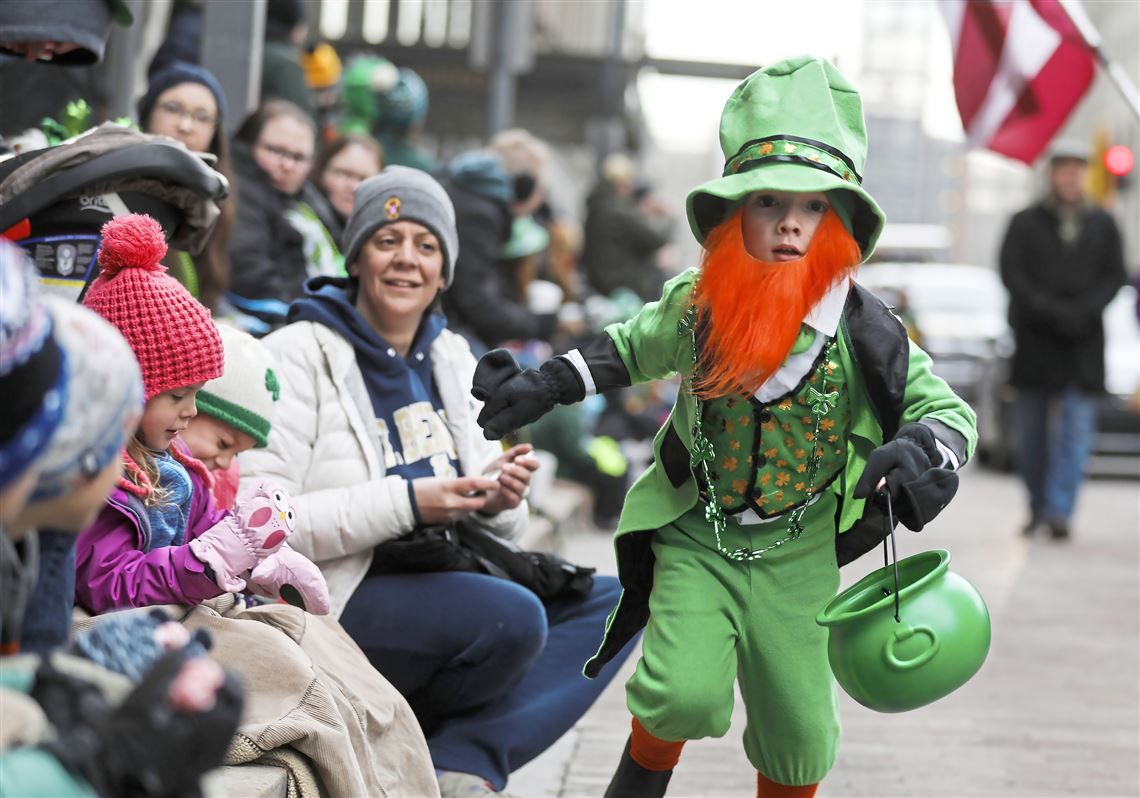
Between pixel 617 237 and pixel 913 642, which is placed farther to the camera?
pixel 617 237

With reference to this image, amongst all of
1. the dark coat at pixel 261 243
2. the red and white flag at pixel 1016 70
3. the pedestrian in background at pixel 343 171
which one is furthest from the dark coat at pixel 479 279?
the red and white flag at pixel 1016 70

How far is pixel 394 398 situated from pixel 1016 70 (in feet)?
19.1

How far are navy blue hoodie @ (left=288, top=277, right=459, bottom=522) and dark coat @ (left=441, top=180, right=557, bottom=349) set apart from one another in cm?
328

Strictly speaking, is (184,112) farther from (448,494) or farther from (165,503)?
(165,503)

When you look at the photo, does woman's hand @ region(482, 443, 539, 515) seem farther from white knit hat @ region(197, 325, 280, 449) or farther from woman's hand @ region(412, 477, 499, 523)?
white knit hat @ region(197, 325, 280, 449)

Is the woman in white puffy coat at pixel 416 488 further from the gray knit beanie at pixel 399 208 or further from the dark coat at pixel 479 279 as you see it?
the dark coat at pixel 479 279

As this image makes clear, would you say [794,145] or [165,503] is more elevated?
[794,145]

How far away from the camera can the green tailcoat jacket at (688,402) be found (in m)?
3.74

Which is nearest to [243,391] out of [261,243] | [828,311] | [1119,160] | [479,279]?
[828,311]

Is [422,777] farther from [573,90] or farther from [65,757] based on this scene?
[573,90]

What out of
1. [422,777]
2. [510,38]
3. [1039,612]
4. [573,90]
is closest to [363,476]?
[422,777]

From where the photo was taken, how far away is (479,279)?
8141mm

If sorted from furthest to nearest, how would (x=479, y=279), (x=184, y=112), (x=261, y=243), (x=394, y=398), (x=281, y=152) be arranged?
(x=479, y=279) < (x=281, y=152) < (x=261, y=243) < (x=184, y=112) < (x=394, y=398)

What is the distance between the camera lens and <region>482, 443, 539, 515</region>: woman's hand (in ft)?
14.5
